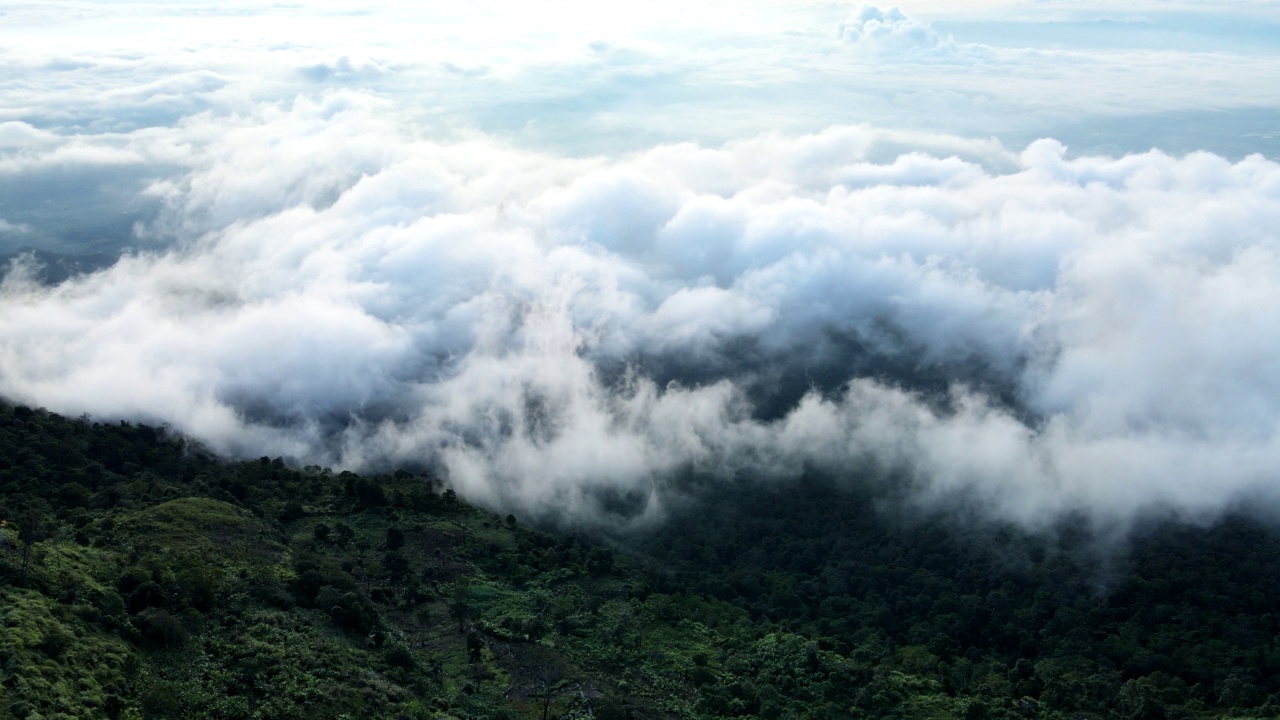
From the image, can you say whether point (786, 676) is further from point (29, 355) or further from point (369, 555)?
point (29, 355)

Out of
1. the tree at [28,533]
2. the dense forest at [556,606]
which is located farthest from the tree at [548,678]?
the tree at [28,533]

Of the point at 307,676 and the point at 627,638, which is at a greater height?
the point at 307,676

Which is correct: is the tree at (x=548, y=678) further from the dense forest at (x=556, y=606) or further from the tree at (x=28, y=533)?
the tree at (x=28, y=533)

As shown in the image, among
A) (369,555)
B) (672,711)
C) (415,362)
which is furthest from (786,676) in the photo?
(415,362)

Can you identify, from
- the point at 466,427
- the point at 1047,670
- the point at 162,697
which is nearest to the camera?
the point at 162,697

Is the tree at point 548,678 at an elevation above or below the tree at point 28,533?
below

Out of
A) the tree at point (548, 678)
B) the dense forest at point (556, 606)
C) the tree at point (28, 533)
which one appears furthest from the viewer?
the tree at point (548, 678)

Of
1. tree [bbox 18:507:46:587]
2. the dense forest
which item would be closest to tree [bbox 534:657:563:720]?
the dense forest

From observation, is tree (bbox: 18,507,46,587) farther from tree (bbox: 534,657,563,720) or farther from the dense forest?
tree (bbox: 534,657,563,720)

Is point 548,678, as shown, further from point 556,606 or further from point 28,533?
point 28,533

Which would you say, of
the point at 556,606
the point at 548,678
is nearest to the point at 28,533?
the point at 548,678
